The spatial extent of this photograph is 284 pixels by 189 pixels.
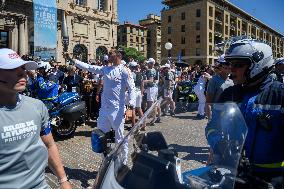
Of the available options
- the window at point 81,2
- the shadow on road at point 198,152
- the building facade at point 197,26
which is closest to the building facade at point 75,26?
the window at point 81,2

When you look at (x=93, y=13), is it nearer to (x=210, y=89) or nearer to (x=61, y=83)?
(x=61, y=83)

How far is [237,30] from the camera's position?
259ft

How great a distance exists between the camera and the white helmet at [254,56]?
8.19 feet

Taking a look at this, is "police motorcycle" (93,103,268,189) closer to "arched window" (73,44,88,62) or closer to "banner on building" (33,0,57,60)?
"banner on building" (33,0,57,60)

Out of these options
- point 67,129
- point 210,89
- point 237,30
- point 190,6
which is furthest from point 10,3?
point 237,30

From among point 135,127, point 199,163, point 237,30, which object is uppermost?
point 237,30

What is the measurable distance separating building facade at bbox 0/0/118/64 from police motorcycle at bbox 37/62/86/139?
2364cm

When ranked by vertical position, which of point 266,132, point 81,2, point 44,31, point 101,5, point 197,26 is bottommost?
point 266,132

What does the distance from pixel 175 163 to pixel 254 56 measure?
1155mm

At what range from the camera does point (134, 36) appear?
87.0 m

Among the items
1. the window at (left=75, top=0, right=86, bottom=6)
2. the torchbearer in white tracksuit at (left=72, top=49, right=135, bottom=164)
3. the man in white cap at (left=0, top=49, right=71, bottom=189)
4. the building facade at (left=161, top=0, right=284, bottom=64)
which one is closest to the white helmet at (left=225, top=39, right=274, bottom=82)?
the man in white cap at (left=0, top=49, right=71, bottom=189)

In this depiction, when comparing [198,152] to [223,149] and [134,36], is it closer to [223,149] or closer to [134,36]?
[223,149]

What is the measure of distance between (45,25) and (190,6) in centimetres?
5894

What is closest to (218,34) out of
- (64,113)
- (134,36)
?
(134,36)
